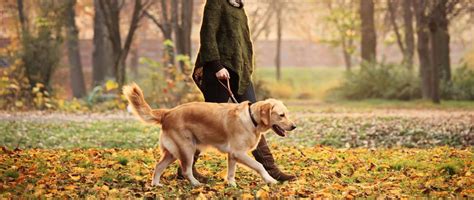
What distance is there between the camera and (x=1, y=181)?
28.4 feet

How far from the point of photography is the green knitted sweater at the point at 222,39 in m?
8.43

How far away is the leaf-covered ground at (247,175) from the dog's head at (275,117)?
579 millimetres

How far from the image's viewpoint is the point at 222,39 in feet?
28.0

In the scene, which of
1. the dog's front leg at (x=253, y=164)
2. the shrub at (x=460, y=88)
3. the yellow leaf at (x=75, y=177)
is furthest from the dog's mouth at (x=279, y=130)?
the shrub at (x=460, y=88)

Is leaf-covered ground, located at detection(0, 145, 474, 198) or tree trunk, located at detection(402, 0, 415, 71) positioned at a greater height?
tree trunk, located at detection(402, 0, 415, 71)

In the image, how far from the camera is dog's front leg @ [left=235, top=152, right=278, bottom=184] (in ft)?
25.9

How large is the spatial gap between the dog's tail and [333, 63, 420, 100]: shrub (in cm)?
2270

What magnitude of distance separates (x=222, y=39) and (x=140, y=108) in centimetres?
113

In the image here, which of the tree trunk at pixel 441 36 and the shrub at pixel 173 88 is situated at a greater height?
the tree trunk at pixel 441 36

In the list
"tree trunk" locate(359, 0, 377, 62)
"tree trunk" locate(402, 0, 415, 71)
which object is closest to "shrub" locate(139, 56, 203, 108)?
"tree trunk" locate(402, 0, 415, 71)

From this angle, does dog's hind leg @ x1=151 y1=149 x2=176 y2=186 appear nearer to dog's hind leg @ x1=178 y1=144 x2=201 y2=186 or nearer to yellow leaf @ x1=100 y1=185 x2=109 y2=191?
dog's hind leg @ x1=178 y1=144 x2=201 y2=186

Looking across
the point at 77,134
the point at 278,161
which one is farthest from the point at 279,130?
the point at 77,134

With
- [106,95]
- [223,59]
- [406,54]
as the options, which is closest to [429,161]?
[223,59]

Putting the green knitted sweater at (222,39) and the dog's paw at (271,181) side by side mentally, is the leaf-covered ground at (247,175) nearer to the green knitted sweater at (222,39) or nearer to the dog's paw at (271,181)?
the dog's paw at (271,181)
